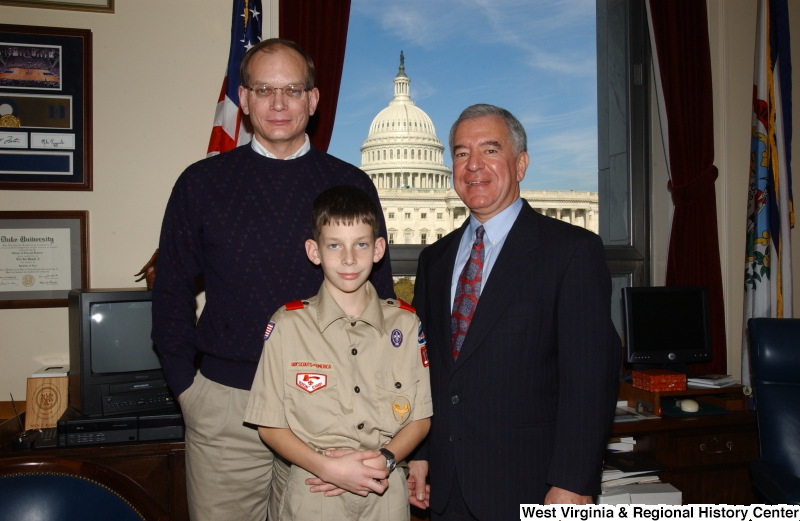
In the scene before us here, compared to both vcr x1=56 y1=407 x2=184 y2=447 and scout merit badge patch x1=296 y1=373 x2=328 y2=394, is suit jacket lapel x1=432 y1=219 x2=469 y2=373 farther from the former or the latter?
vcr x1=56 y1=407 x2=184 y2=447

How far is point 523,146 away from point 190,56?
6.06 ft

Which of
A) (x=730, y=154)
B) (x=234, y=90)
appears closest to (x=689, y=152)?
(x=730, y=154)

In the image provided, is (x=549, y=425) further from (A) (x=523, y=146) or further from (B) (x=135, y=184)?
(B) (x=135, y=184)

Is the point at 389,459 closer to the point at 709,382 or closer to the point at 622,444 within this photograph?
the point at 622,444

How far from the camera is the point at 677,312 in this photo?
287 centimetres

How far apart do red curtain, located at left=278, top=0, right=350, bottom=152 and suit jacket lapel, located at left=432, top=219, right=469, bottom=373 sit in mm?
1222

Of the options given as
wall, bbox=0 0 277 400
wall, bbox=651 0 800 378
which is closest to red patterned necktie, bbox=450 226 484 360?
wall, bbox=0 0 277 400

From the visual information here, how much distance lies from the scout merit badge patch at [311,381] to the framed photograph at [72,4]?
7.26ft

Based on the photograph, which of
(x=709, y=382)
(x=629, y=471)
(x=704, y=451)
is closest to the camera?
(x=629, y=471)

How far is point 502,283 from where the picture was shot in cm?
142

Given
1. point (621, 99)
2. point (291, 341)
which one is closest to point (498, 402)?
point (291, 341)

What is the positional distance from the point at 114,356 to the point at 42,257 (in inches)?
27.0

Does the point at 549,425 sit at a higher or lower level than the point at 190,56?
lower

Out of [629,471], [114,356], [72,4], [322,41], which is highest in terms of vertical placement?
[72,4]
